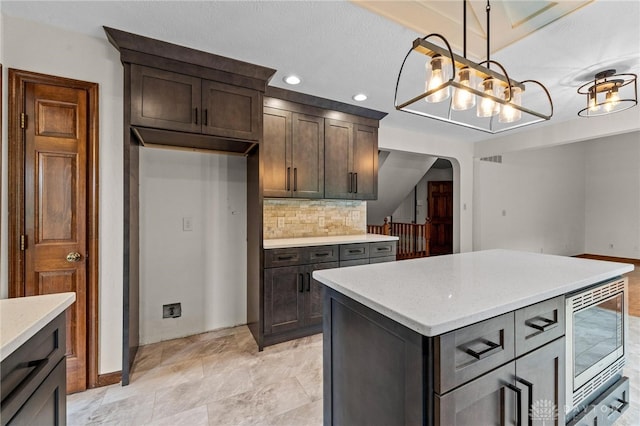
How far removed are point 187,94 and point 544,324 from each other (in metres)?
2.63

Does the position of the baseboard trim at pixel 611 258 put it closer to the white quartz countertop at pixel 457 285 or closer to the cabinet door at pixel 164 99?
the white quartz countertop at pixel 457 285

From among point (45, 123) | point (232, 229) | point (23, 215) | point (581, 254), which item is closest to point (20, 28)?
point (45, 123)

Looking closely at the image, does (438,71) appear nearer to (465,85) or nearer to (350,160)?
(465,85)

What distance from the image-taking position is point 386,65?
2502 millimetres

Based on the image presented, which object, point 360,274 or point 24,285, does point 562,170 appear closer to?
point 360,274

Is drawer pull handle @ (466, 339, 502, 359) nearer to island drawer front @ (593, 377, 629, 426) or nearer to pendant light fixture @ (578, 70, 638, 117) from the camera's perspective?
island drawer front @ (593, 377, 629, 426)

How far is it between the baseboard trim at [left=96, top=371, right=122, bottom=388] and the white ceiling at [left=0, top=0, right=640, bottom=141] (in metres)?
2.42

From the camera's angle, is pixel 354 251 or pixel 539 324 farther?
pixel 354 251

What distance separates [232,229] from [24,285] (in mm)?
1611

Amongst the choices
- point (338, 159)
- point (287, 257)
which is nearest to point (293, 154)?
point (338, 159)

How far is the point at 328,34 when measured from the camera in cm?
206

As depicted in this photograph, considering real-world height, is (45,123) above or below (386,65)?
below

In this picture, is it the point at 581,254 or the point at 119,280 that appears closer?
the point at 119,280

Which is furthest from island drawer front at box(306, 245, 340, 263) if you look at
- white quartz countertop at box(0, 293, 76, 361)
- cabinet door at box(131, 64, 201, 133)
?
white quartz countertop at box(0, 293, 76, 361)
